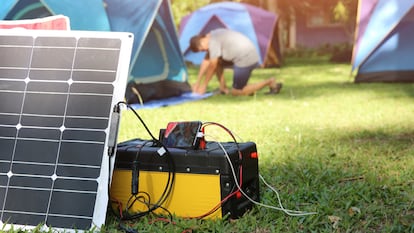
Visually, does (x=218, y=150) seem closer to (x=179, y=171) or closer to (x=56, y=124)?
(x=179, y=171)

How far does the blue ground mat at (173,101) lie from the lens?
755 centimetres

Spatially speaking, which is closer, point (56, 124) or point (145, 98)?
point (56, 124)

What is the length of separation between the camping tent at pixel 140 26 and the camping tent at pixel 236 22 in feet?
15.7

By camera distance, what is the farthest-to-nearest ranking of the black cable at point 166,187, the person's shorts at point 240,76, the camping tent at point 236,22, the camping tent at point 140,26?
the camping tent at point 236,22
the person's shorts at point 240,76
the camping tent at point 140,26
the black cable at point 166,187

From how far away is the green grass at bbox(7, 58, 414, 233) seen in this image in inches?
109

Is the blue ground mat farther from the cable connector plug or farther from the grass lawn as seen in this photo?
the cable connector plug

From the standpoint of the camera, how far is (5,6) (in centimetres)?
607

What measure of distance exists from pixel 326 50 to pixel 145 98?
50.8 feet

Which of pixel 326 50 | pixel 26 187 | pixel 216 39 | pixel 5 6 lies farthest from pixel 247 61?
pixel 326 50

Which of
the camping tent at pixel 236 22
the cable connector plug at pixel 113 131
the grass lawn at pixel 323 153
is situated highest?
the cable connector plug at pixel 113 131

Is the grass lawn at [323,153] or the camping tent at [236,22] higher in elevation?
the grass lawn at [323,153]

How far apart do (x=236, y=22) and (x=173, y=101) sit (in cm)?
601

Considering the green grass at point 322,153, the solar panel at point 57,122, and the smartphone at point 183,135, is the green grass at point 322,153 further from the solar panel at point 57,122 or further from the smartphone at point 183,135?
the smartphone at point 183,135

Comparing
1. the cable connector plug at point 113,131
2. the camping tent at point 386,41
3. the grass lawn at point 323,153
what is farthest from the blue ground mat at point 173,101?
the cable connector plug at point 113,131
